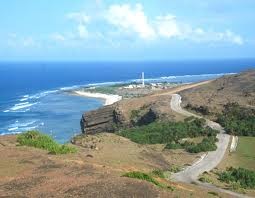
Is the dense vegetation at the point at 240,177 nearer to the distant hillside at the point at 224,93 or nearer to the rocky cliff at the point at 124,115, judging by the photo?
the distant hillside at the point at 224,93

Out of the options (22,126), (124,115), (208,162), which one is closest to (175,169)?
(208,162)

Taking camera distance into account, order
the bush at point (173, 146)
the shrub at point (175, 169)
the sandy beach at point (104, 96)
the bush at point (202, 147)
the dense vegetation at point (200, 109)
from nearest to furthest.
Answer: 1. the shrub at point (175, 169)
2. the bush at point (202, 147)
3. the bush at point (173, 146)
4. the dense vegetation at point (200, 109)
5. the sandy beach at point (104, 96)

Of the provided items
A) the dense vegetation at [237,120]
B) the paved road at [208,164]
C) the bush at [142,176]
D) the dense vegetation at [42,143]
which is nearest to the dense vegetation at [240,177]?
the paved road at [208,164]

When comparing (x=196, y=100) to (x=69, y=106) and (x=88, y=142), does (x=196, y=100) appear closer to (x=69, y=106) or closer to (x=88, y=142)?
(x=88, y=142)

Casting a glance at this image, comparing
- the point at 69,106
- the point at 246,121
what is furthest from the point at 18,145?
the point at 69,106

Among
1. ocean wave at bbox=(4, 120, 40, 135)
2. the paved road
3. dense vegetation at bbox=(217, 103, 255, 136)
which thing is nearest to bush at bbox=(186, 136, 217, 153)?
the paved road

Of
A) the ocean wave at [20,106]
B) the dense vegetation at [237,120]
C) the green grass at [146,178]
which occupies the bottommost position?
the ocean wave at [20,106]

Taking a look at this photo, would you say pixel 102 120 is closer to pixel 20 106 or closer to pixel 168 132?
pixel 168 132
